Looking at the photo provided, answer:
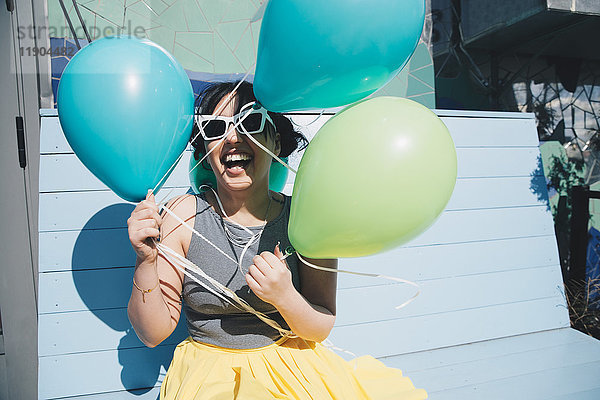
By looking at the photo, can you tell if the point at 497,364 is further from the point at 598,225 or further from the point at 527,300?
the point at 598,225

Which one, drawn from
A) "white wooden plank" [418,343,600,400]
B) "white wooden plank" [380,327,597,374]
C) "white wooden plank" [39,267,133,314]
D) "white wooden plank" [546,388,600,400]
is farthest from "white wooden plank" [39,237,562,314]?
"white wooden plank" [546,388,600,400]

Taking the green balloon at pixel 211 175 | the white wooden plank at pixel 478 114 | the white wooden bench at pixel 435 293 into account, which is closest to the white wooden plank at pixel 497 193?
the white wooden bench at pixel 435 293

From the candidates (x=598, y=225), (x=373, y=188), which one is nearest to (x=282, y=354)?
(x=373, y=188)

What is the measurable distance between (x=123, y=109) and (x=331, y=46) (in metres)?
0.48

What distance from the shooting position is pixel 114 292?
146 cm

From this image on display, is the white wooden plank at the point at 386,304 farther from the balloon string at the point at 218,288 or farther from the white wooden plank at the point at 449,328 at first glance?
the balloon string at the point at 218,288

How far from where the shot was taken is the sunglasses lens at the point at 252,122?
101 cm

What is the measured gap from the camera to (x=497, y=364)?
1.64 m

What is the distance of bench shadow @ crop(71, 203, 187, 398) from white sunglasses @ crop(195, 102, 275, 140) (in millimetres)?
725

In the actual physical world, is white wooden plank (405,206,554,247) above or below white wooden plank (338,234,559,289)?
above

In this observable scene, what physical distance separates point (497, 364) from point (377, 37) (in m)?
1.47

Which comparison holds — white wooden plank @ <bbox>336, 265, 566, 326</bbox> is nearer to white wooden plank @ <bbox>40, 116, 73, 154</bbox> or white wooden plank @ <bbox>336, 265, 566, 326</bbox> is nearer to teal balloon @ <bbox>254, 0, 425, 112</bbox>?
Result: teal balloon @ <bbox>254, 0, 425, 112</bbox>

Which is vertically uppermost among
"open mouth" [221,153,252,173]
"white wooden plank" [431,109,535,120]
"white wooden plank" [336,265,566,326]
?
"white wooden plank" [431,109,535,120]

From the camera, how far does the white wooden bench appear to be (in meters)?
1.43
